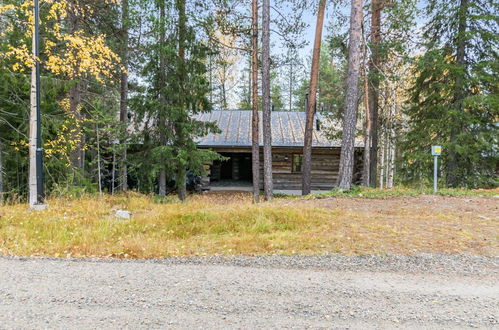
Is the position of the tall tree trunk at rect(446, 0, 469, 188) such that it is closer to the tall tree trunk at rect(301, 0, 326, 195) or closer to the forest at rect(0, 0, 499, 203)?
the forest at rect(0, 0, 499, 203)

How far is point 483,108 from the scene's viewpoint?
12477 mm

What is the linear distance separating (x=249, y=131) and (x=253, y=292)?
15.9 meters

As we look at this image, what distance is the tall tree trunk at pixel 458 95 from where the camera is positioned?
39.9 feet

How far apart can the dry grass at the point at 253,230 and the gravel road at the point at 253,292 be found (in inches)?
17.8

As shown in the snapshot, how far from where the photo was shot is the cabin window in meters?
18.4

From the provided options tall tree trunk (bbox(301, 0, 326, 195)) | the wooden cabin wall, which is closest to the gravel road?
tall tree trunk (bbox(301, 0, 326, 195))

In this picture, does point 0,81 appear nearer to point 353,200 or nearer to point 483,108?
point 353,200

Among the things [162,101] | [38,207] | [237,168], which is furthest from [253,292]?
[237,168]

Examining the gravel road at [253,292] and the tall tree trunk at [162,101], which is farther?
the tall tree trunk at [162,101]

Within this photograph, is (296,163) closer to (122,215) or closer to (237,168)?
(237,168)

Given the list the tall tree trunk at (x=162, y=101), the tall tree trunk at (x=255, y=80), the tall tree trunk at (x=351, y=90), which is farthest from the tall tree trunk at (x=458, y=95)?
the tall tree trunk at (x=162, y=101)

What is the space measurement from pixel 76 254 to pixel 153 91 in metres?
8.55

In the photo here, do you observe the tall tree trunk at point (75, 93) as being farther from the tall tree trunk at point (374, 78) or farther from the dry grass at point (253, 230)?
the tall tree trunk at point (374, 78)

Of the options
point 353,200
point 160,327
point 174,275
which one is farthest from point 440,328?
point 353,200
